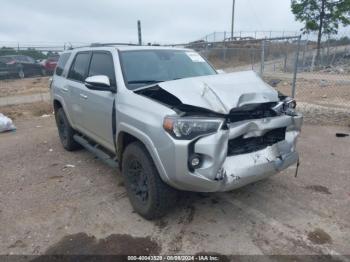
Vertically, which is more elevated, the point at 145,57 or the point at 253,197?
the point at 145,57

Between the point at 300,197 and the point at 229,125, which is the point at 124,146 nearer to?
the point at 229,125

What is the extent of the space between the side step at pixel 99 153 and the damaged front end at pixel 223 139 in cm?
113

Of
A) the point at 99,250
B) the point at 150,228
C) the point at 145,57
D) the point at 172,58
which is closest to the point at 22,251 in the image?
the point at 99,250

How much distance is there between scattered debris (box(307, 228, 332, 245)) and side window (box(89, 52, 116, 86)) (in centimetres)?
267

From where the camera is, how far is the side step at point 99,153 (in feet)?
13.9

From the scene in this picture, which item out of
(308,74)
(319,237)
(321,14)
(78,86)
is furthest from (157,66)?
(321,14)

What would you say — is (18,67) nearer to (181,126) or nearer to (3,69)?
(3,69)

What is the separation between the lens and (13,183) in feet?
15.6

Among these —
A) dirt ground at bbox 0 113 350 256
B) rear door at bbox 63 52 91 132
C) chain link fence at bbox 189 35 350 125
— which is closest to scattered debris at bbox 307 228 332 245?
dirt ground at bbox 0 113 350 256

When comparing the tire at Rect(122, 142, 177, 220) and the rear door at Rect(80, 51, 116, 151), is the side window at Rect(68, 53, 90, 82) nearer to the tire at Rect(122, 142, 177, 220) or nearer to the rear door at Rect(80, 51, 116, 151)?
the rear door at Rect(80, 51, 116, 151)

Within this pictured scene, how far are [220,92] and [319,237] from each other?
5.59ft

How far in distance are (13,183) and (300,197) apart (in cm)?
390

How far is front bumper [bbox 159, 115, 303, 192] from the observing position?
2885 millimetres

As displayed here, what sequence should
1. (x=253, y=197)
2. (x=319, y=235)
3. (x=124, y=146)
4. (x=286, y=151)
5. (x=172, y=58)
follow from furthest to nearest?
(x=172, y=58) → (x=253, y=197) → (x=124, y=146) → (x=286, y=151) → (x=319, y=235)
